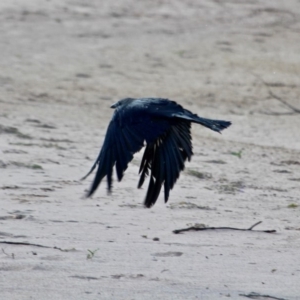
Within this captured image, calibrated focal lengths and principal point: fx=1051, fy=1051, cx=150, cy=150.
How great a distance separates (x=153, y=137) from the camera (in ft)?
15.9

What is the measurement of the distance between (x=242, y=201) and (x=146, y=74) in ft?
13.0

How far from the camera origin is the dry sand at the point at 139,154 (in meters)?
4.98

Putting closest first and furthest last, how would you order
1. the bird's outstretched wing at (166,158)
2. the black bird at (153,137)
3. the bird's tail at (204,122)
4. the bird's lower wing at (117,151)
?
the bird's lower wing at (117,151) < the black bird at (153,137) < the bird's tail at (204,122) < the bird's outstretched wing at (166,158)

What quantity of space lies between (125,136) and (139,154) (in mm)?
2674

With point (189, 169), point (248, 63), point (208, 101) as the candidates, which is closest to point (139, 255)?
point (189, 169)

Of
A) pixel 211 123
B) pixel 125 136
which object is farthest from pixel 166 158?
pixel 125 136

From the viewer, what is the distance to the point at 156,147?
5168 millimetres

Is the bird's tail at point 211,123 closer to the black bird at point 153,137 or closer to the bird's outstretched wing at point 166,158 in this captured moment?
the black bird at point 153,137

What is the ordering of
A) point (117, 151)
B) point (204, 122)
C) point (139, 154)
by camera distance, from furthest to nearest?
point (139, 154)
point (204, 122)
point (117, 151)

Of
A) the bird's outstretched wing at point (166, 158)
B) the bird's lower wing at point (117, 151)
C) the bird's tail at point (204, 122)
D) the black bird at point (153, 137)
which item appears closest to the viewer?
the bird's lower wing at point (117, 151)

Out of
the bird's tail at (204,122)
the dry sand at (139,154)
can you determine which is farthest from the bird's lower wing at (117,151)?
the dry sand at (139,154)

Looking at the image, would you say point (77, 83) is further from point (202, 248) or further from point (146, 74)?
point (202, 248)

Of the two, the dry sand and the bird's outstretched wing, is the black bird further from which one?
the dry sand

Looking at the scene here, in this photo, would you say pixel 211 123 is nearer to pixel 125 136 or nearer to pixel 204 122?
pixel 204 122
